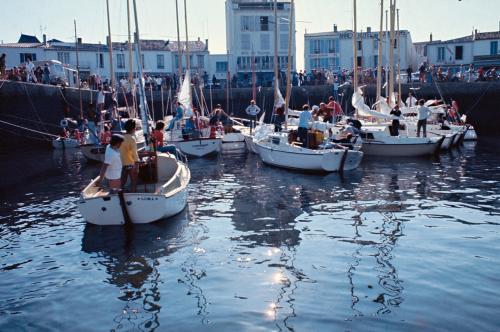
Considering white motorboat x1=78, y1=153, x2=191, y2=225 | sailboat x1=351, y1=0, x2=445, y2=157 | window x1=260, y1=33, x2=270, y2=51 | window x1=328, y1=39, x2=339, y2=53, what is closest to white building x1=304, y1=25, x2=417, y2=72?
window x1=328, y1=39, x2=339, y2=53

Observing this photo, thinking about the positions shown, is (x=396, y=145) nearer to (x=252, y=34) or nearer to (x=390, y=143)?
(x=390, y=143)

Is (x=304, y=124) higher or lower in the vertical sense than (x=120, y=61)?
lower

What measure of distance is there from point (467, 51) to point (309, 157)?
52.6 m

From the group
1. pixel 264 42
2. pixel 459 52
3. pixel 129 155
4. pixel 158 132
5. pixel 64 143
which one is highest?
pixel 264 42

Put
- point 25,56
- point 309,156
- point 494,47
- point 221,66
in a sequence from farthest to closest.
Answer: point 221,66, point 494,47, point 25,56, point 309,156

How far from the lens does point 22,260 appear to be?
474 inches

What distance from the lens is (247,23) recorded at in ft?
246

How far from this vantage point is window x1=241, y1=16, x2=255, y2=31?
75000mm

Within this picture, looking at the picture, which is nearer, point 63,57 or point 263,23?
point 63,57

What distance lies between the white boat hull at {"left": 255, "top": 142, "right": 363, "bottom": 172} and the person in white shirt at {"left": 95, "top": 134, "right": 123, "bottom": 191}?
408 inches

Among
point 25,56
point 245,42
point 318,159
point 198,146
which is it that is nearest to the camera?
point 318,159

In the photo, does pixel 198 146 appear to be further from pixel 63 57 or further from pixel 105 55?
pixel 105 55

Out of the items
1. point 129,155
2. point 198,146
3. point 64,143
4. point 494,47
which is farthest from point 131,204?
Result: point 494,47

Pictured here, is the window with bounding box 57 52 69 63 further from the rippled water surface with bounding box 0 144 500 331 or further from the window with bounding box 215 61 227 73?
the rippled water surface with bounding box 0 144 500 331
